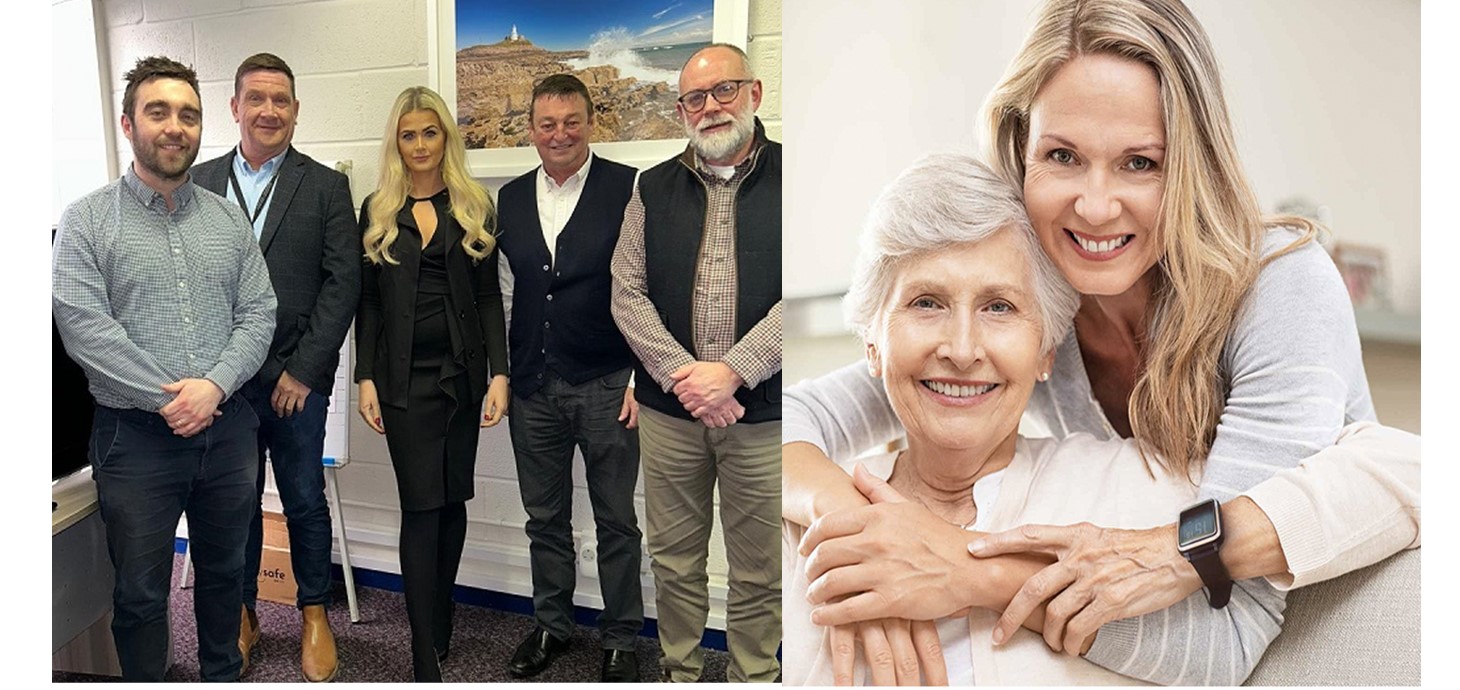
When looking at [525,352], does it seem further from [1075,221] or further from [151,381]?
[1075,221]

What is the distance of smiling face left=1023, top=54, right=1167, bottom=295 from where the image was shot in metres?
1.99

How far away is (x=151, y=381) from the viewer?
87.1 inches

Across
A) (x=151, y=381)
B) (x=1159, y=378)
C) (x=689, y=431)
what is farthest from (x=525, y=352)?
(x=1159, y=378)

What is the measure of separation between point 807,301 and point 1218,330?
895 mm

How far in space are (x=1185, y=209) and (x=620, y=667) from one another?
1.68 m

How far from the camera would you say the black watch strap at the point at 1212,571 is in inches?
78.6

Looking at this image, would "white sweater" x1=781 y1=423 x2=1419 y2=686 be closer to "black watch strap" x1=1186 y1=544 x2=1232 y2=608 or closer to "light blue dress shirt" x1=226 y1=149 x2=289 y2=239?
"black watch strap" x1=1186 y1=544 x2=1232 y2=608

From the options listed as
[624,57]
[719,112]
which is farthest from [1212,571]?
[624,57]

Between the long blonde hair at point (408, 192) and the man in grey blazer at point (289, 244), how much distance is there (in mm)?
71

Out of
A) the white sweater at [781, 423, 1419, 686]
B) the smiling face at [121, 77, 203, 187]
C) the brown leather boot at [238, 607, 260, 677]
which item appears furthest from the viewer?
the brown leather boot at [238, 607, 260, 677]

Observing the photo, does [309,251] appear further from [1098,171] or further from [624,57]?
[1098,171]

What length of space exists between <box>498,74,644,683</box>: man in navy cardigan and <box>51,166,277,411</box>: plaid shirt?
2.11 ft

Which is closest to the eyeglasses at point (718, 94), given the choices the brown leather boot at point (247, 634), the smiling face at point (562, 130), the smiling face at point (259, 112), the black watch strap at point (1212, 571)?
the smiling face at point (562, 130)

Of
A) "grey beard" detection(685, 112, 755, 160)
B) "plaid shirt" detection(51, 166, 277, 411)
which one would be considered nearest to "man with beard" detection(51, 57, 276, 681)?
"plaid shirt" detection(51, 166, 277, 411)
